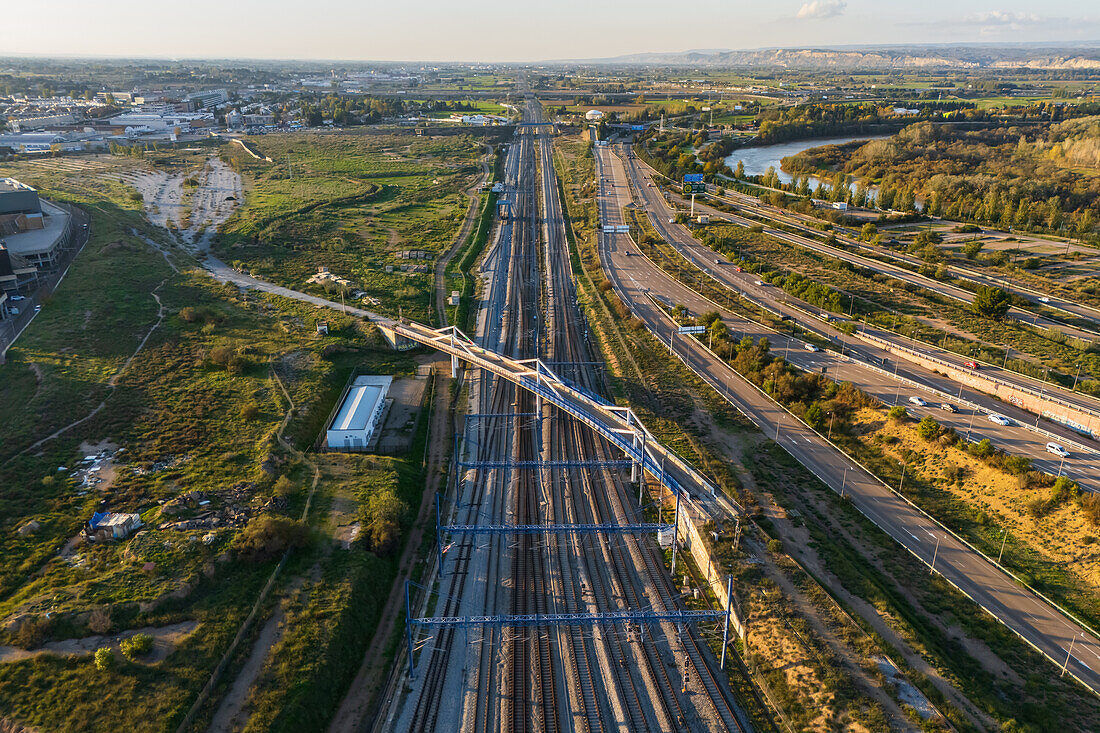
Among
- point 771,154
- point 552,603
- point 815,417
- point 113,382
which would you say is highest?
point 771,154

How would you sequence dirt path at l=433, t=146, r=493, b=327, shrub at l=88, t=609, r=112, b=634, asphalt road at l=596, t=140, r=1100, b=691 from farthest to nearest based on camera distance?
dirt path at l=433, t=146, r=493, b=327 → asphalt road at l=596, t=140, r=1100, b=691 → shrub at l=88, t=609, r=112, b=634

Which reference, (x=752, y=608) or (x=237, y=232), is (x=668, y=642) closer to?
(x=752, y=608)

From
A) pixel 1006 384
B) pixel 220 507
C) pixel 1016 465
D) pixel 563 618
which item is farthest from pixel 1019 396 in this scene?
pixel 220 507

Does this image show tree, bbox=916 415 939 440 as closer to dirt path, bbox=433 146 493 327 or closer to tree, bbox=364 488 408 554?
tree, bbox=364 488 408 554

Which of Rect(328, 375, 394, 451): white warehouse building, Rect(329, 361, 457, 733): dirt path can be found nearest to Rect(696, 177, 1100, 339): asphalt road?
Rect(329, 361, 457, 733): dirt path

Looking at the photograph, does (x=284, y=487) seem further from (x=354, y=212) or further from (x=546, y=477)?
(x=354, y=212)

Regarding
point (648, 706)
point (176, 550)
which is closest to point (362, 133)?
point (176, 550)
